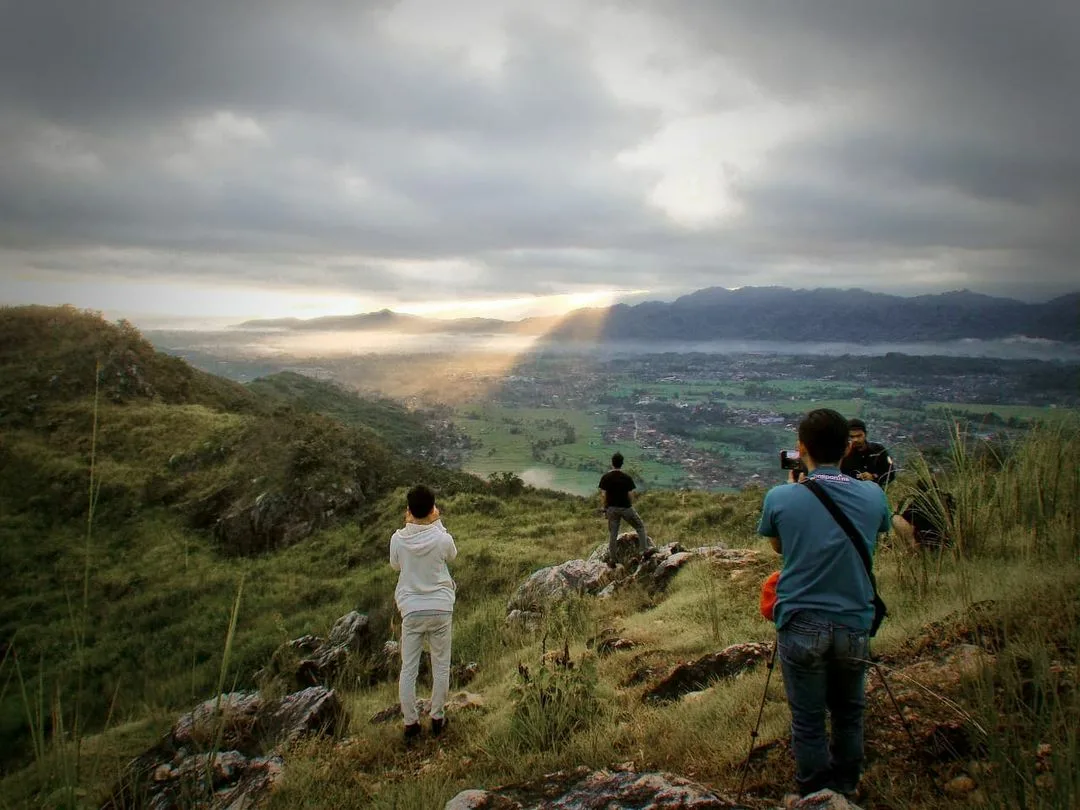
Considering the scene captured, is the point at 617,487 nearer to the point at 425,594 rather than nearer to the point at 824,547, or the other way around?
the point at 425,594

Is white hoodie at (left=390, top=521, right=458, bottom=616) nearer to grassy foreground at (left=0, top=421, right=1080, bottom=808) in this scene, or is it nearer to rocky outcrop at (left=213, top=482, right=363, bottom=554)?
grassy foreground at (left=0, top=421, right=1080, bottom=808)

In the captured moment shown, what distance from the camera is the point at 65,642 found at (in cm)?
1321

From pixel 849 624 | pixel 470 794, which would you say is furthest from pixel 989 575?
pixel 470 794

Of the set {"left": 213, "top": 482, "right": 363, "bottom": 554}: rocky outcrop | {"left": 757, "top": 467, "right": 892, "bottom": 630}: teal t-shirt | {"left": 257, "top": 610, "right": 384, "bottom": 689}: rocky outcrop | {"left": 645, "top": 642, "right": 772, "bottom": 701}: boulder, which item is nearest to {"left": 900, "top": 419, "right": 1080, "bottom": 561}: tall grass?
{"left": 645, "top": 642, "right": 772, "bottom": 701}: boulder

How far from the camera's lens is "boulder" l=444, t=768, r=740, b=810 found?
122 inches

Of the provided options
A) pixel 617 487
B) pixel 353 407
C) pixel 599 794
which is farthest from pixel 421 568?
pixel 353 407

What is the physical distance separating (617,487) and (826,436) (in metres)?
6.90

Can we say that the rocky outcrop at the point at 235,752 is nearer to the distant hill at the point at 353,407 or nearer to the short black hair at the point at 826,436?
the short black hair at the point at 826,436

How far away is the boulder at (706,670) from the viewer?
5.03 metres

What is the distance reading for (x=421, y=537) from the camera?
5.26 m

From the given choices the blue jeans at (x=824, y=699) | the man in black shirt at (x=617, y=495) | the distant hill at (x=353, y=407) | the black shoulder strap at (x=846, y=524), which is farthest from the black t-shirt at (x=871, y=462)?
the distant hill at (x=353, y=407)

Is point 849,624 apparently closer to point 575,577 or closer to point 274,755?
point 274,755

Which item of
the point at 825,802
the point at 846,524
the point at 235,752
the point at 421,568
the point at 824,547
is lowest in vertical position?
the point at 235,752

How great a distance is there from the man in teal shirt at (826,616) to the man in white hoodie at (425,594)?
293cm
